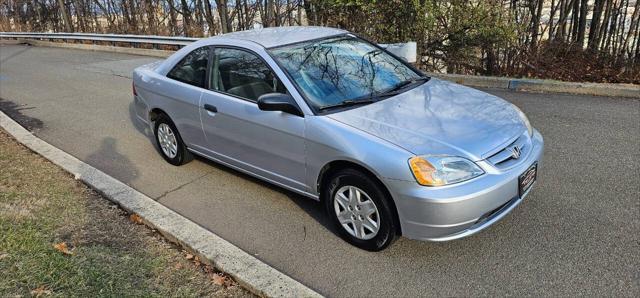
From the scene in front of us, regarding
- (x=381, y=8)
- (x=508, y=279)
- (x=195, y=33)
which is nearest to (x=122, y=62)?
(x=195, y=33)

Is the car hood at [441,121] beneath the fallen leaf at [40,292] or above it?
above

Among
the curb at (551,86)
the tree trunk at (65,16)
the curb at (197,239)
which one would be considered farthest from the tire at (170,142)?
the tree trunk at (65,16)

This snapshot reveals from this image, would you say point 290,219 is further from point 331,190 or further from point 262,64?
point 262,64

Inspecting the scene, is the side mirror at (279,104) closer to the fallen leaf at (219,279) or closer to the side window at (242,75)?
the side window at (242,75)

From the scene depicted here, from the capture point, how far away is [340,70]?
14.0 ft

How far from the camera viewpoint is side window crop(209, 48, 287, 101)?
421 centimetres

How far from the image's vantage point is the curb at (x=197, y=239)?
3180 millimetres

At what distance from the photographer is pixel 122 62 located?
46.0 ft

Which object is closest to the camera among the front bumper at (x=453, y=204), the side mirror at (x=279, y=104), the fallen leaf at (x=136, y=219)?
the front bumper at (x=453, y=204)

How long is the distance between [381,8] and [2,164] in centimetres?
756

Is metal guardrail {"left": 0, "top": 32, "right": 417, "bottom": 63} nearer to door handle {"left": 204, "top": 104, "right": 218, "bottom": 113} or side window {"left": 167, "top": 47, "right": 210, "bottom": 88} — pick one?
side window {"left": 167, "top": 47, "right": 210, "bottom": 88}

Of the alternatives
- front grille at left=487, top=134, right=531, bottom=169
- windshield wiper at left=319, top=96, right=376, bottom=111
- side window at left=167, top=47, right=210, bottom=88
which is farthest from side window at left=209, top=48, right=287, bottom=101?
front grille at left=487, top=134, right=531, bottom=169

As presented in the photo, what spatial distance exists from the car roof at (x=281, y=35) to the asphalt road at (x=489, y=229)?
145 centimetres

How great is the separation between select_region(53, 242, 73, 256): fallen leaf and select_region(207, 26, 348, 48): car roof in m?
2.33
